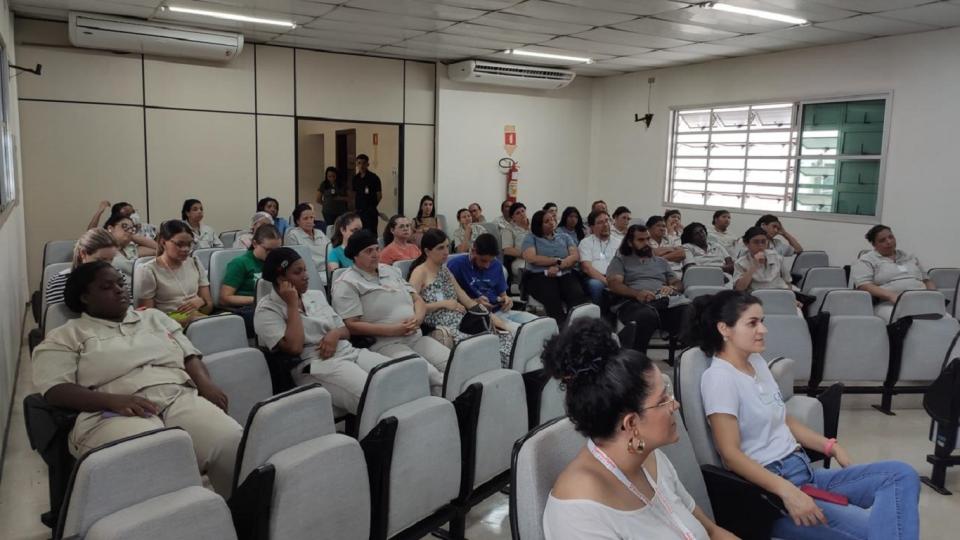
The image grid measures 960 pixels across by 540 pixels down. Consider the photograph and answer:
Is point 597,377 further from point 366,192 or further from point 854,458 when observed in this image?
point 366,192

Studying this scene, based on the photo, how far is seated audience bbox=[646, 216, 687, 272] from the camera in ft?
23.7

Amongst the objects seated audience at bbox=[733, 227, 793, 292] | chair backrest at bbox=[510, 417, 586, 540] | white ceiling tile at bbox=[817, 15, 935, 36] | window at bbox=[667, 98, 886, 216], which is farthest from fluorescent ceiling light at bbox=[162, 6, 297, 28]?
chair backrest at bbox=[510, 417, 586, 540]

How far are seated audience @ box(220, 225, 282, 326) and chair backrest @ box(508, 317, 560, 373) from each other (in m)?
2.06

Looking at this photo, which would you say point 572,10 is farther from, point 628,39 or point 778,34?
point 778,34

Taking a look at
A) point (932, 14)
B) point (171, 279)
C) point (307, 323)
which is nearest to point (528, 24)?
point (932, 14)

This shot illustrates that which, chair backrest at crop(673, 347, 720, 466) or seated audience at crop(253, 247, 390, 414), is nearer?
chair backrest at crop(673, 347, 720, 466)

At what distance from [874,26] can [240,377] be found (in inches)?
281

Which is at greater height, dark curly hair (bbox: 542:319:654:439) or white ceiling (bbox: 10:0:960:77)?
white ceiling (bbox: 10:0:960:77)

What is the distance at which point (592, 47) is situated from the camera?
8656 millimetres

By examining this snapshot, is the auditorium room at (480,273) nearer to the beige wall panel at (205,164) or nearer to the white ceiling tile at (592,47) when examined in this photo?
the beige wall panel at (205,164)

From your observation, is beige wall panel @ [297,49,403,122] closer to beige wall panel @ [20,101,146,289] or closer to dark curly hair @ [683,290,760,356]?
beige wall panel @ [20,101,146,289]

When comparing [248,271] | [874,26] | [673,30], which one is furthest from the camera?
[673,30]

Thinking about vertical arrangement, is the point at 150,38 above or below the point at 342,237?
above

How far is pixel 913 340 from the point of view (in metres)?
4.74
